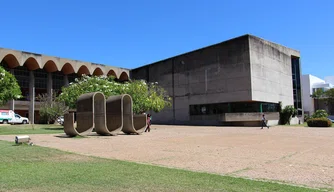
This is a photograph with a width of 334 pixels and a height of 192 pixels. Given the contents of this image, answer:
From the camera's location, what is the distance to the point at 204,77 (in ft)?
143

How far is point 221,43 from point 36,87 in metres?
34.7

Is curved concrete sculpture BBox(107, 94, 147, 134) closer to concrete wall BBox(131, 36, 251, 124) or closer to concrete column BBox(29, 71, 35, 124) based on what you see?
concrete wall BBox(131, 36, 251, 124)

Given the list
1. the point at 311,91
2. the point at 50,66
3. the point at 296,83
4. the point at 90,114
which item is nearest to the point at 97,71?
the point at 50,66

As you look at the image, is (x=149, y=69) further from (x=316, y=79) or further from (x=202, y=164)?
(x=316, y=79)

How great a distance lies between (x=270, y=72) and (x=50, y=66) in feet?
122

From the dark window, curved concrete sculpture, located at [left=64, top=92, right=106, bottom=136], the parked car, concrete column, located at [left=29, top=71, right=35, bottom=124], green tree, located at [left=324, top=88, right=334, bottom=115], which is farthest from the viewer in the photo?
green tree, located at [left=324, top=88, right=334, bottom=115]

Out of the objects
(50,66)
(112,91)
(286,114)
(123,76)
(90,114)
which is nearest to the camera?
(90,114)

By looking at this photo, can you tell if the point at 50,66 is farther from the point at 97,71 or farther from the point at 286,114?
the point at 286,114

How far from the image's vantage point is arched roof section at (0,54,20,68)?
4897 centimetres

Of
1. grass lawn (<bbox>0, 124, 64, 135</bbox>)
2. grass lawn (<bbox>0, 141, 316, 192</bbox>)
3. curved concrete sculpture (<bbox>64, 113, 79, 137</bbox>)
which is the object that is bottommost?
grass lawn (<bbox>0, 141, 316, 192</bbox>)

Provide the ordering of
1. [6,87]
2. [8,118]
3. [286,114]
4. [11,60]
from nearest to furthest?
1. [6,87]
2. [286,114]
3. [8,118]
4. [11,60]

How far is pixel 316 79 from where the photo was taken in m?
93.7

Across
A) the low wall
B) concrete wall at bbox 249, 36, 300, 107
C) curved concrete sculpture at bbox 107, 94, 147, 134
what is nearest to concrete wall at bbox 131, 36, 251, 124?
concrete wall at bbox 249, 36, 300, 107

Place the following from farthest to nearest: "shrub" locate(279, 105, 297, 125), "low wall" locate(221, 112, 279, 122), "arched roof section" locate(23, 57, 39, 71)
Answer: "arched roof section" locate(23, 57, 39, 71) → "shrub" locate(279, 105, 297, 125) → "low wall" locate(221, 112, 279, 122)
